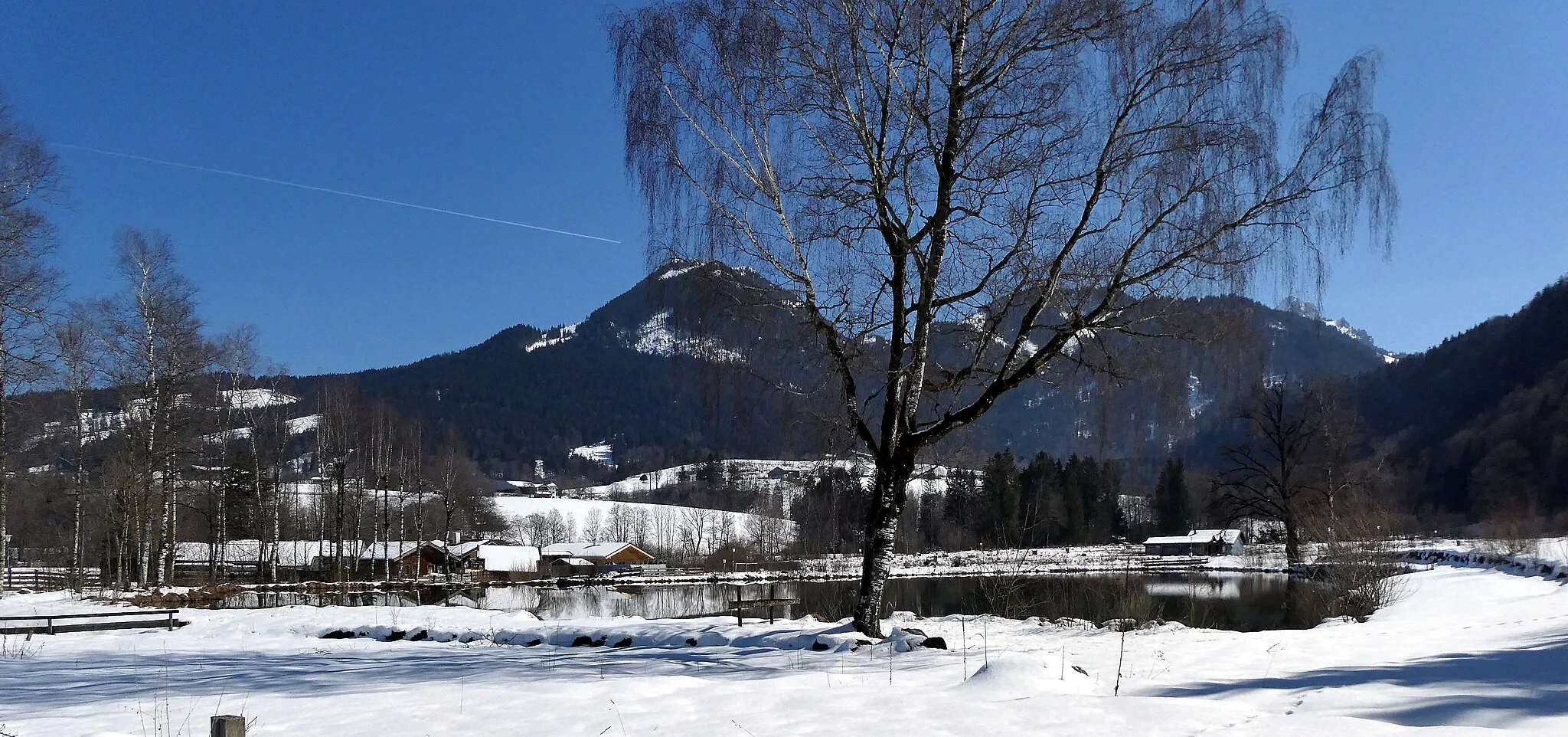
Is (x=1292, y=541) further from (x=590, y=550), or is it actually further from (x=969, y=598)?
(x=590, y=550)

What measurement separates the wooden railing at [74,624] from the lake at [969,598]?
286 inches

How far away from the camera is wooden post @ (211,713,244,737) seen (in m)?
4.41

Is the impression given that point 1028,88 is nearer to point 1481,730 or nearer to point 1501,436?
point 1481,730

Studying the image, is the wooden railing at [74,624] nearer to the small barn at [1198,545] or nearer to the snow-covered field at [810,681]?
the snow-covered field at [810,681]

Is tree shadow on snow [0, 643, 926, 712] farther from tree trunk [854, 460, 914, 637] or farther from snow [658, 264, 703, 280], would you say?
snow [658, 264, 703, 280]

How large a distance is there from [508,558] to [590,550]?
10.3 metres

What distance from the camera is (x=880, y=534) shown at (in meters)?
12.4

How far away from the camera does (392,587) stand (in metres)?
41.0

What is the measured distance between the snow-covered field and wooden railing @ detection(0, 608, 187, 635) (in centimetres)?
180

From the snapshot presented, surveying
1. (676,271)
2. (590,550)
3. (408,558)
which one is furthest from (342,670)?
(590,550)

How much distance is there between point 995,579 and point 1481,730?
1328 centimetres

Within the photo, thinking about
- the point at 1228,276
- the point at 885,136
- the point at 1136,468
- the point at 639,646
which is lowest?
the point at 639,646

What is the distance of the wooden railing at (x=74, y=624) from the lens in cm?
1709

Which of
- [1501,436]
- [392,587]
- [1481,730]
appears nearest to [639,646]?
[1481,730]
